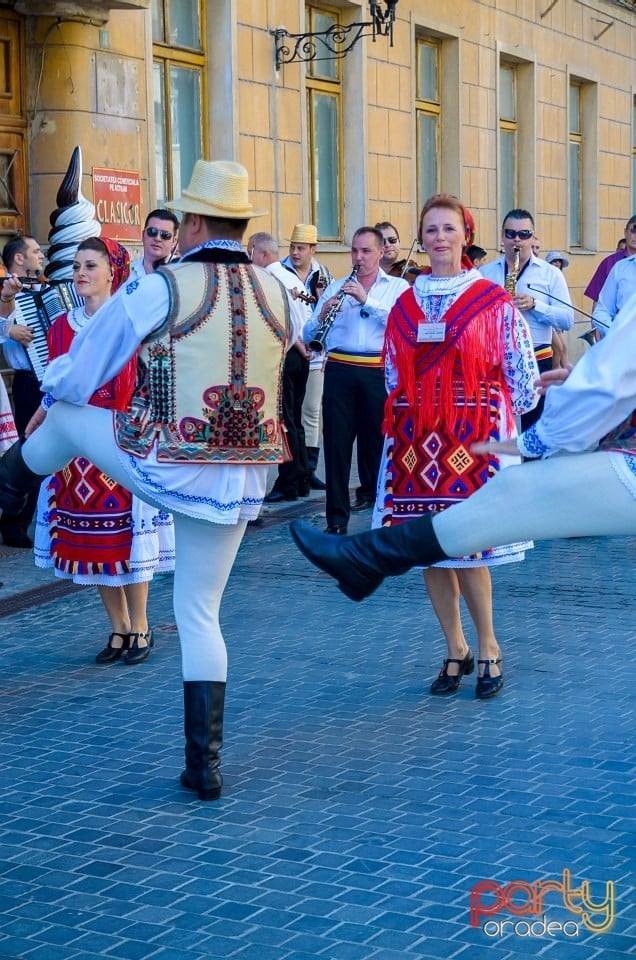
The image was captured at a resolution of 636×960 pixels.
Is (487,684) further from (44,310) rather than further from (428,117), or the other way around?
(428,117)

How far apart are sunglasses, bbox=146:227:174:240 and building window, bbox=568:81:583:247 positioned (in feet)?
54.1

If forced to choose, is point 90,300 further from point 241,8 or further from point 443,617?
point 241,8

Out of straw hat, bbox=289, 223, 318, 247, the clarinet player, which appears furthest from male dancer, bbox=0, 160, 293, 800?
straw hat, bbox=289, 223, 318, 247

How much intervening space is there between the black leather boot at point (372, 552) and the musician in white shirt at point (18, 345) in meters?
A: 4.00

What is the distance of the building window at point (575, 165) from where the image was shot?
931 inches

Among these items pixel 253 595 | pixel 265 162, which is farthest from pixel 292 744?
pixel 265 162

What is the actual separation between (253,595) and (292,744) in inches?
106

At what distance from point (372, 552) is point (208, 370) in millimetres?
741

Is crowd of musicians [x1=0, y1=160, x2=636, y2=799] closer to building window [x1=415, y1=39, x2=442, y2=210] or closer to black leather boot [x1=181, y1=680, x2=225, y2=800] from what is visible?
black leather boot [x1=181, y1=680, x2=225, y2=800]

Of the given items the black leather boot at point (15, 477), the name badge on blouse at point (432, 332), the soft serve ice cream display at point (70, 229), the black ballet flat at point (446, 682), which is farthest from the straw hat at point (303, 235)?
the black leather boot at point (15, 477)

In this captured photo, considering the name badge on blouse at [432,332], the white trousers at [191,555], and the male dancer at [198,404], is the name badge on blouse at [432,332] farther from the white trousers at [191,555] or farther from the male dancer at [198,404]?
the white trousers at [191,555]

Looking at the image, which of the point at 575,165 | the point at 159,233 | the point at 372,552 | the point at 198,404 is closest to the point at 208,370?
the point at 198,404

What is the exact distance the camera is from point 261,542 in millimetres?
9625

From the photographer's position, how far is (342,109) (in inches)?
641
